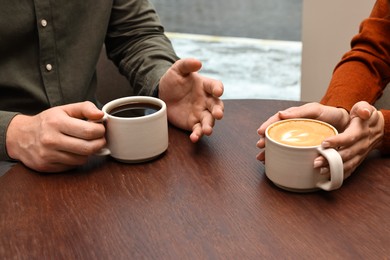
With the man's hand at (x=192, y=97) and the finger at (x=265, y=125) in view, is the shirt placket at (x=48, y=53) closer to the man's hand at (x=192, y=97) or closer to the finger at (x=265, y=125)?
→ the man's hand at (x=192, y=97)

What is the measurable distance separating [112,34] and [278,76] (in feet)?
7.17

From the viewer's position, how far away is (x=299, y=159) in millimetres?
713

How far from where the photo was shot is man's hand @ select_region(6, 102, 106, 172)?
804 millimetres

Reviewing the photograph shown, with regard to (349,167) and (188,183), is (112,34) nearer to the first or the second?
(188,183)

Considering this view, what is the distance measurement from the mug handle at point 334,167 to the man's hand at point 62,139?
36cm

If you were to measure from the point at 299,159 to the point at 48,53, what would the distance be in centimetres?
68

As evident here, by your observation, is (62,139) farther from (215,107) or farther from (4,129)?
(215,107)

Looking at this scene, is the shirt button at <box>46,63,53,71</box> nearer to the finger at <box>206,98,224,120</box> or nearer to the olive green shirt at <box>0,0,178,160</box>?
the olive green shirt at <box>0,0,178,160</box>

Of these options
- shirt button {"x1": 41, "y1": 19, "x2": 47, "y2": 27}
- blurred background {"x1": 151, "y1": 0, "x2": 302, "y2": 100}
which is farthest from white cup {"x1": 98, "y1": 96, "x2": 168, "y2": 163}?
blurred background {"x1": 151, "y1": 0, "x2": 302, "y2": 100}

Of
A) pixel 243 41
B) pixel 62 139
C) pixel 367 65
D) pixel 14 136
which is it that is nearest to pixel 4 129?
pixel 14 136

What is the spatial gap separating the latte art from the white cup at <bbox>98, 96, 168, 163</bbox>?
191 mm

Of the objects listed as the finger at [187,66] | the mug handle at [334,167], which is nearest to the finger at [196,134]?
the finger at [187,66]

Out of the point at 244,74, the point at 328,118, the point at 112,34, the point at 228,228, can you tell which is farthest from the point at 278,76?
the point at 228,228

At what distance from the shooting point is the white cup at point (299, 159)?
2.31 feet
